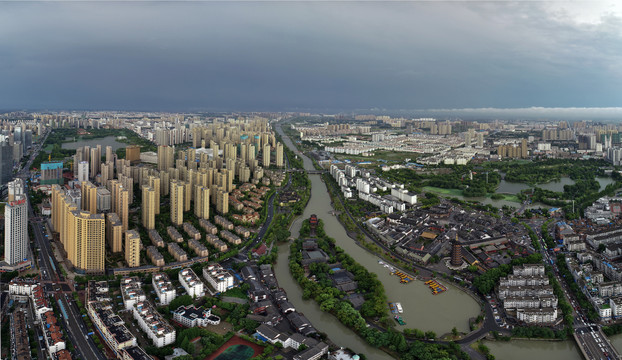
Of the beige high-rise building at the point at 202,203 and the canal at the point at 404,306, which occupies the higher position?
the beige high-rise building at the point at 202,203

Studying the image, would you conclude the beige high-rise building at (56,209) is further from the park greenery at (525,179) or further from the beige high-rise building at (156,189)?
the park greenery at (525,179)

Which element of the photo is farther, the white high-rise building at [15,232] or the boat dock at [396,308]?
the white high-rise building at [15,232]

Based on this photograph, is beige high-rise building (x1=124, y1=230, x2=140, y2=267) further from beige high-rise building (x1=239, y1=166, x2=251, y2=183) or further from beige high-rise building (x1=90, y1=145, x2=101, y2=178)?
beige high-rise building (x1=90, y1=145, x2=101, y2=178)

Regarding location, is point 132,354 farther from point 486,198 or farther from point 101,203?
point 486,198

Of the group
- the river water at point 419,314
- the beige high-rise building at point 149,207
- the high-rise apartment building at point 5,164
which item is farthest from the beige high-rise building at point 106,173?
the river water at point 419,314

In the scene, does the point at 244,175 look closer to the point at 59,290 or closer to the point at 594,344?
the point at 59,290

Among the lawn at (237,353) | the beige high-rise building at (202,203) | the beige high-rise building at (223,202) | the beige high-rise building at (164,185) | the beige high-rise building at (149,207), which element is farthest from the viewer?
the beige high-rise building at (164,185)

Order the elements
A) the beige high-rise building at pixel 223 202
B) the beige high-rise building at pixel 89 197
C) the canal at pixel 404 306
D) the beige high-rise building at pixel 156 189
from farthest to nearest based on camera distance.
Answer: the beige high-rise building at pixel 223 202
the beige high-rise building at pixel 156 189
the beige high-rise building at pixel 89 197
the canal at pixel 404 306

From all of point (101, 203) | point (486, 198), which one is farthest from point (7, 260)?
point (486, 198)
